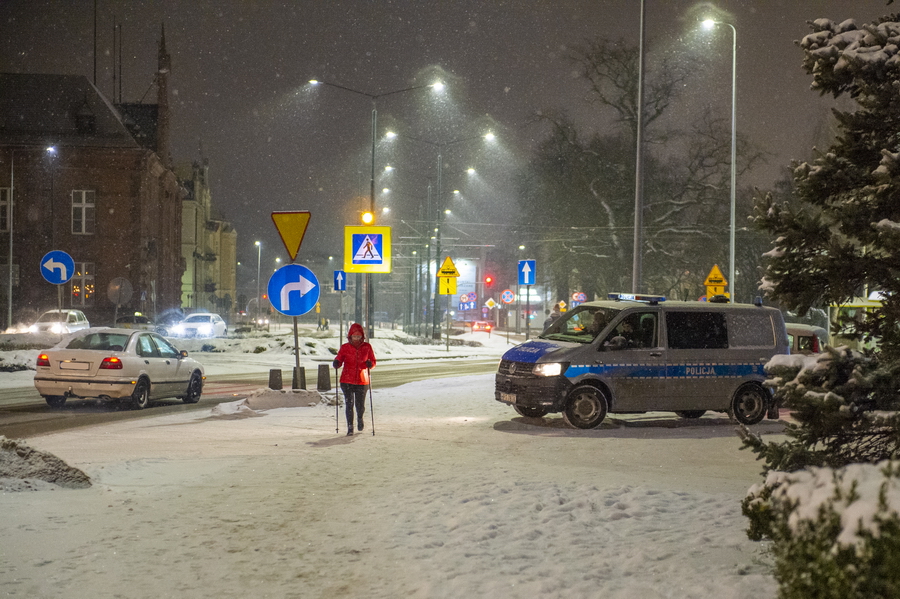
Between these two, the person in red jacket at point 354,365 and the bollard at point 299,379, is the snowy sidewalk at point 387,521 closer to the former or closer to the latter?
the person in red jacket at point 354,365

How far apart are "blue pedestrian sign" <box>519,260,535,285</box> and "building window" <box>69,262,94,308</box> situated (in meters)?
31.4

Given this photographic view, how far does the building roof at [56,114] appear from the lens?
55438 millimetres

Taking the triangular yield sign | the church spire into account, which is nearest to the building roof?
the church spire

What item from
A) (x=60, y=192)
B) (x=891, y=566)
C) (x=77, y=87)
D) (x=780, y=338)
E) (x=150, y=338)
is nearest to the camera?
(x=891, y=566)

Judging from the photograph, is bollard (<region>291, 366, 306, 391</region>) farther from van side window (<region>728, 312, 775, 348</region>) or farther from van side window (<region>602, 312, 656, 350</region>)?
van side window (<region>728, 312, 775, 348</region>)

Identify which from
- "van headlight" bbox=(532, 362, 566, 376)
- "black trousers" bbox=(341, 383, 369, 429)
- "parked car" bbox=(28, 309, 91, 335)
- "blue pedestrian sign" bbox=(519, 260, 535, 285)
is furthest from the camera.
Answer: "parked car" bbox=(28, 309, 91, 335)

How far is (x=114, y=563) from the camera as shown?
239 inches

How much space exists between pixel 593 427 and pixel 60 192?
48.4m

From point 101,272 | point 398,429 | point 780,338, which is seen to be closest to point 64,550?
point 398,429

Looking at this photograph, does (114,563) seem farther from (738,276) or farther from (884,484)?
(738,276)

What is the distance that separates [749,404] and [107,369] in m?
11.0

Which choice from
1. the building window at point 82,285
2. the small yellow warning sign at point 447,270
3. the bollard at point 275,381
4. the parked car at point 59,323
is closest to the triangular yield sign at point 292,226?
the bollard at point 275,381

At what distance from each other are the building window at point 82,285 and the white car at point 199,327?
6.63 meters

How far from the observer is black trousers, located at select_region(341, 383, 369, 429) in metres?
13.1
